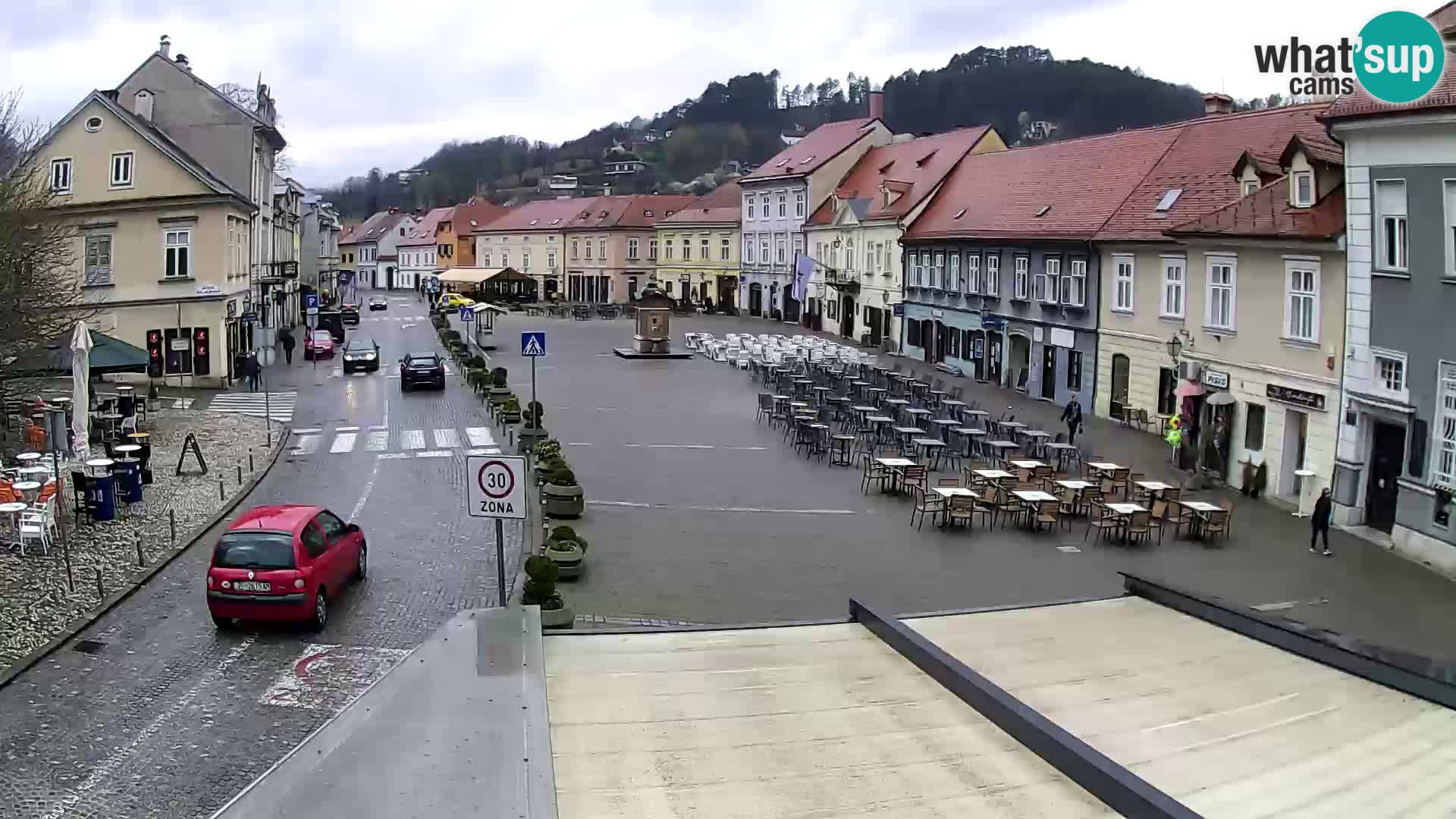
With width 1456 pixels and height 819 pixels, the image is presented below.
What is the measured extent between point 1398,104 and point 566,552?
15018 mm

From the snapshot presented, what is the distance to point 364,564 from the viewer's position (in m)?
17.4

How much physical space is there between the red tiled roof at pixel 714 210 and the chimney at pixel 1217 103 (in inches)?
1887

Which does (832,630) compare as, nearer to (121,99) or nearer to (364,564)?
(364,564)

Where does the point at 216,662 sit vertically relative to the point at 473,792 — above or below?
below

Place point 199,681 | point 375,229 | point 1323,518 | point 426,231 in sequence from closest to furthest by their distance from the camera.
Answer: point 199,681, point 1323,518, point 426,231, point 375,229

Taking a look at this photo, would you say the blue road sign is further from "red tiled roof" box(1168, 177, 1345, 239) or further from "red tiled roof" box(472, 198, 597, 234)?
"red tiled roof" box(472, 198, 597, 234)

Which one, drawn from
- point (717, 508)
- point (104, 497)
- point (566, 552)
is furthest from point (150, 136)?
point (566, 552)

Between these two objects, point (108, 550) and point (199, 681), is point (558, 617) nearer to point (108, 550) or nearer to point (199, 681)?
point (199, 681)

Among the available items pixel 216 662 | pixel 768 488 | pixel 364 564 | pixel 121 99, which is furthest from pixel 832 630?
pixel 121 99

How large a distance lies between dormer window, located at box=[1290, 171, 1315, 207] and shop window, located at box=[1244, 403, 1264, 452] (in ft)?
13.9

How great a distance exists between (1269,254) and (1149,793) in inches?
860

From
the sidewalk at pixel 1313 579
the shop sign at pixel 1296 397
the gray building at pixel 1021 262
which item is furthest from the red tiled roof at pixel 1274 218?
the gray building at pixel 1021 262

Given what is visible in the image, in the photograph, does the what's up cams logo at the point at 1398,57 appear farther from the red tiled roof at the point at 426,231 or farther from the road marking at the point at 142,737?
the red tiled roof at the point at 426,231

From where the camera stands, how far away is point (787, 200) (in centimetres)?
7525
